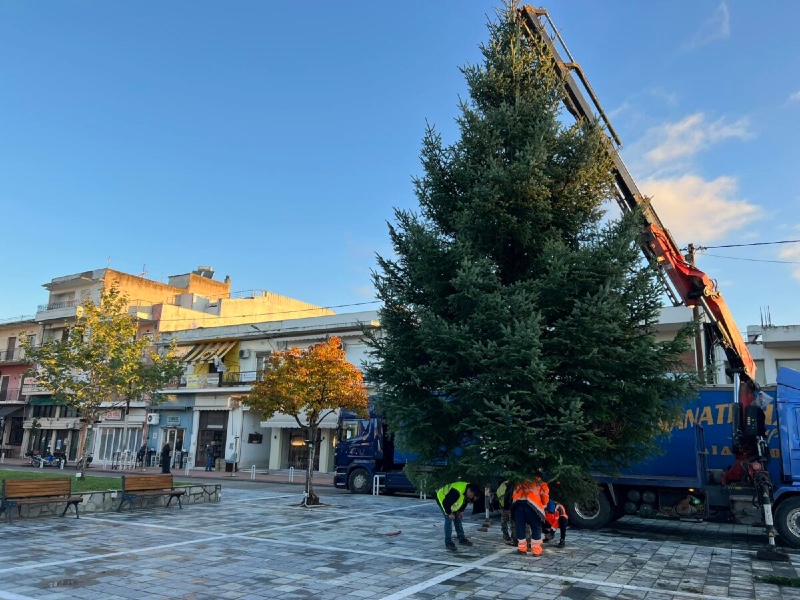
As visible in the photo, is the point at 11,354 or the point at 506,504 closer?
the point at 506,504

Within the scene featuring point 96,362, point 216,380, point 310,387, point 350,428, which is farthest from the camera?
point 216,380

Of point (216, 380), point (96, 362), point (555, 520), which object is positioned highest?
point (216, 380)

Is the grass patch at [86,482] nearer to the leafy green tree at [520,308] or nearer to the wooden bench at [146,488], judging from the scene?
the wooden bench at [146,488]

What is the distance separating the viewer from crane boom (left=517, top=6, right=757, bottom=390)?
43.1 feet

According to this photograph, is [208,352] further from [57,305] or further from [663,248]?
[663,248]

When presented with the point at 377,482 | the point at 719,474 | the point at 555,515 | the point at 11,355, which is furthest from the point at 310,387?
the point at 11,355

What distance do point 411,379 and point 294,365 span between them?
24.3 feet

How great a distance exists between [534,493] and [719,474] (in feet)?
18.0

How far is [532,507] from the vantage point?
9.70 m

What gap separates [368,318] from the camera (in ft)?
104

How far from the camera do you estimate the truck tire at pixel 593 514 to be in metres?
13.2

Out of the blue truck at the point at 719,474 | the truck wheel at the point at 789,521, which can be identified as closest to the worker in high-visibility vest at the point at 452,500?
the blue truck at the point at 719,474

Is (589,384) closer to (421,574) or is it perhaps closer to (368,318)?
(421,574)

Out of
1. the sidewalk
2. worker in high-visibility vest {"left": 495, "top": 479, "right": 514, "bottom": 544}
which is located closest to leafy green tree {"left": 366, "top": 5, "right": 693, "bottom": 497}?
worker in high-visibility vest {"left": 495, "top": 479, "right": 514, "bottom": 544}
